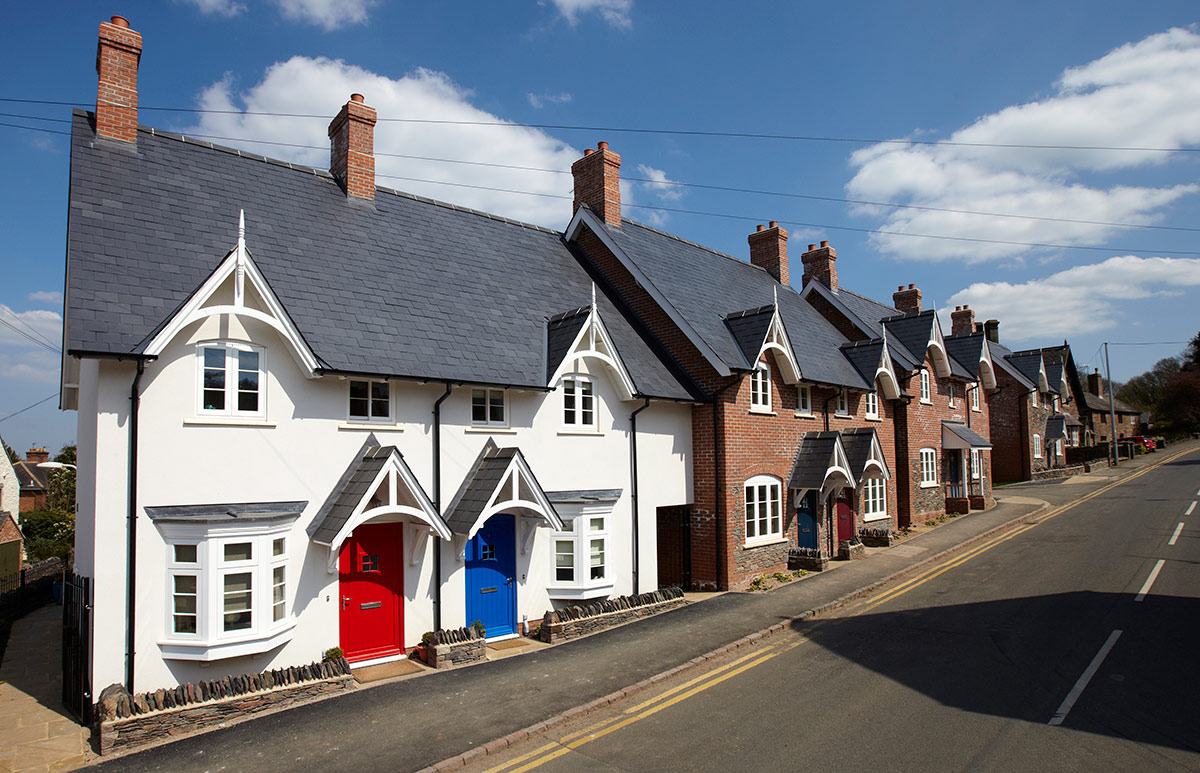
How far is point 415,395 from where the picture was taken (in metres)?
13.5

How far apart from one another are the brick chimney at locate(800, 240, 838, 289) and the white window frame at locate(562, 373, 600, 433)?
18.7 meters

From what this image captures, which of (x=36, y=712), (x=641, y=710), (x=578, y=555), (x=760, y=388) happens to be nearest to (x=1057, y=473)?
(x=760, y=388)

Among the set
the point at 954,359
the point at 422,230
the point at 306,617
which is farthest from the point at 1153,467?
the point at 306,617

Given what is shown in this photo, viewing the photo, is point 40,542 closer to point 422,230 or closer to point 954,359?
point 422,230

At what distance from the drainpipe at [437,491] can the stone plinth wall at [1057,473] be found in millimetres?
43717

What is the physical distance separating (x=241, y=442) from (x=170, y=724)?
13.7 ft

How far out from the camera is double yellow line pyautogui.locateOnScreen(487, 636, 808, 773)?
28.7 feet

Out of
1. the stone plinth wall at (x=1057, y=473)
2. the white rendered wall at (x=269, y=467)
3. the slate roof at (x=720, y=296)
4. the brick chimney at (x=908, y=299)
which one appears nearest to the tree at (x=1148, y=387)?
the stone plinth wall at (x=1057, y=473)

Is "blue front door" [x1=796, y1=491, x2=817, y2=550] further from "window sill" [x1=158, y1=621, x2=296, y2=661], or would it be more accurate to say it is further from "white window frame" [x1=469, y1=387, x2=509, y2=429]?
"window sill" [x1=158, y1=621, x2=296, y2=661]

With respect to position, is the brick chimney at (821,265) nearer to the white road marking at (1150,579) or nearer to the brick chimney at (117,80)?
the white road marking at (1150,579)

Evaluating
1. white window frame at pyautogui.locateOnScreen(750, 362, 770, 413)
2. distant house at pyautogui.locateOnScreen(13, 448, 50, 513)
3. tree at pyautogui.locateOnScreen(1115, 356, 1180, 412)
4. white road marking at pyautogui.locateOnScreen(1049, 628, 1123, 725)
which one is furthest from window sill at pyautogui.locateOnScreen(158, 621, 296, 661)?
tree at pyautogui.locateOnScreen(1115, 356, 1180, 412)

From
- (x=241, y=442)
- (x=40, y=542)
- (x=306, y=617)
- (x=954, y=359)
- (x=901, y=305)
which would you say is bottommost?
(x=40, y=542)

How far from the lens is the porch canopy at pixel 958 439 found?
30.9 metres

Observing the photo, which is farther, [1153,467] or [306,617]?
[1153,467]
